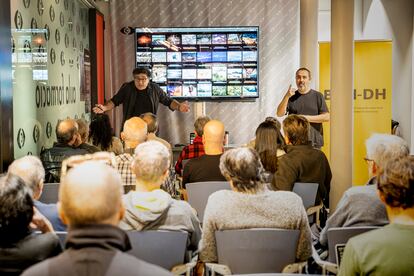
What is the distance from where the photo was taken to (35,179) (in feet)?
12.5

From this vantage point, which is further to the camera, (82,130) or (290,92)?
(290,92)

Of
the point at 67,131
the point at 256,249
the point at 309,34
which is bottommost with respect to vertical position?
the point at 256,249

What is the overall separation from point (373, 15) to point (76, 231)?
431 inches

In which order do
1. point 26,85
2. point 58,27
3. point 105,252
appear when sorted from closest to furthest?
point 105,252 < point 26,85 < point 58,27

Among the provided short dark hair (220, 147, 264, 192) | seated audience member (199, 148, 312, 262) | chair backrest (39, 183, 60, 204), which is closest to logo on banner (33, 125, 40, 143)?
chair backrest (39, 183, 60, 204)

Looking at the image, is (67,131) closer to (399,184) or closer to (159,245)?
(159,245)

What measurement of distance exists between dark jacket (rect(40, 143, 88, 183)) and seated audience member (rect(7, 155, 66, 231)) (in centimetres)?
218

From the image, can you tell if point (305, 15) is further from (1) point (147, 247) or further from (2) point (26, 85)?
(1) point (147, 247)

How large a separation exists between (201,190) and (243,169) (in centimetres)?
109

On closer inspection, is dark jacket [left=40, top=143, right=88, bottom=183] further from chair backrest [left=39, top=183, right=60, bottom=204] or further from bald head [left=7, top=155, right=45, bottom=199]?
bald head [left=7, top=155, right=45, bottom=199]

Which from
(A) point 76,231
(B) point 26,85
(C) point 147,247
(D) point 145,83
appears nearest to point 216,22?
(D) point 145,83

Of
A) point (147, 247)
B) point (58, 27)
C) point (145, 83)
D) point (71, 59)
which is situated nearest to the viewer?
point (147, 247)

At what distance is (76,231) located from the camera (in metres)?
1.97

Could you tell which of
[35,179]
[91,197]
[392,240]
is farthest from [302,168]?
[91,197]
